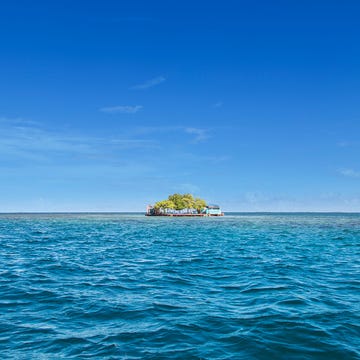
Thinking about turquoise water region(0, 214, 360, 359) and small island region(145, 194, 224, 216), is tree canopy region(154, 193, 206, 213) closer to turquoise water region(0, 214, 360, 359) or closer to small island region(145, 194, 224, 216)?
small island region(145, 194, 224, 216)

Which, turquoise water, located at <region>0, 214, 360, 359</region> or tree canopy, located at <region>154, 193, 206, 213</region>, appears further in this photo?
tree canopy, located at <region>154, 193, 206, 213</region>

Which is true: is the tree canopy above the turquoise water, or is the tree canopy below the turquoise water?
above

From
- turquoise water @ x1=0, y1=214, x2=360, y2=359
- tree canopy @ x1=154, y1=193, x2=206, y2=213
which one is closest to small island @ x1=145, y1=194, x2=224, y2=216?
tree canopy @ x1=154, y1=193, x2=206, y2=213

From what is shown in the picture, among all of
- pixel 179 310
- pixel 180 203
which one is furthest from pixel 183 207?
pixel 179 310

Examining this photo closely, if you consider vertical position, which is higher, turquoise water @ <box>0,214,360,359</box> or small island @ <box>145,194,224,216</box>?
small island @ <box>145,194,224,216</box>

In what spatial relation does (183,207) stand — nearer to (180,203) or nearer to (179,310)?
(180,203)

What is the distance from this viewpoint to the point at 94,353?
816 cm

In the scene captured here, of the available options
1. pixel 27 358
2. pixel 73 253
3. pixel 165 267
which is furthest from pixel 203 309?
pixel 73 253

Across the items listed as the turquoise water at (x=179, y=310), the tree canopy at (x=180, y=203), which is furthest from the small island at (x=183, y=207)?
the turquoise water at (x=179, y=310)

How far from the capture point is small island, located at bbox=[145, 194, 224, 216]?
167875 mm

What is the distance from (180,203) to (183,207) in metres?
2.51

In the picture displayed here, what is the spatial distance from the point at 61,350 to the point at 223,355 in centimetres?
387

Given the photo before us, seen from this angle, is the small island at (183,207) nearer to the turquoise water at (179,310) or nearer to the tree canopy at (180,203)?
the tree canopy at (180,203)

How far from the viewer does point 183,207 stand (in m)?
169
